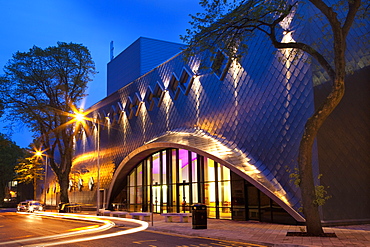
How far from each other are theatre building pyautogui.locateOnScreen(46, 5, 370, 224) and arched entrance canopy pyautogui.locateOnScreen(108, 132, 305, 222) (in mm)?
60

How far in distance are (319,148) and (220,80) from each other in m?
9.52

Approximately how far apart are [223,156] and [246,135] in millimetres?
1904

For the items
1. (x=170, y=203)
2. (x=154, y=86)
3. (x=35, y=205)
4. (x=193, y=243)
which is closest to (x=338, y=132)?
(x=193, y=243)

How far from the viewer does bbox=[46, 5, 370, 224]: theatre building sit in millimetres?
18572

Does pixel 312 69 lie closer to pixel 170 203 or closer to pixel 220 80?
pixel 220 80

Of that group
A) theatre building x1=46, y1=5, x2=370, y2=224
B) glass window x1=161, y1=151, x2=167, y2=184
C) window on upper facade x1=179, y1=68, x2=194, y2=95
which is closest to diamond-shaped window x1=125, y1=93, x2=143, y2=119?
theatre building x1=46, y1=5, x2=370, y2=224

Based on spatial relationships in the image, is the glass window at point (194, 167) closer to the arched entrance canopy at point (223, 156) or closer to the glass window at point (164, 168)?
the arched entrance canopy at point (223, 156)

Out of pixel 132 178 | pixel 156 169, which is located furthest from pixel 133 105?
pixel 156 169

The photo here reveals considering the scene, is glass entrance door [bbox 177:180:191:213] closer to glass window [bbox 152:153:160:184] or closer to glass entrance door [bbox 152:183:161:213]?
glass entrance door [bbox 152:183:161:213]

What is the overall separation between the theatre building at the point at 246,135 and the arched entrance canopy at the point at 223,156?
0.20 feet

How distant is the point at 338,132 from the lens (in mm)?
18844

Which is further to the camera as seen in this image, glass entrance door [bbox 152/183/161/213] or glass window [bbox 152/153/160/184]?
glass window [bbox 152/153/160/184]

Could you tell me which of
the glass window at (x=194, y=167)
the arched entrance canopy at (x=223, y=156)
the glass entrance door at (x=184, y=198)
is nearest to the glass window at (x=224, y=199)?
the arched entrance canopy at (x=223, y=156)

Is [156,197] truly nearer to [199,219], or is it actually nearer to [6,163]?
[199,219]
